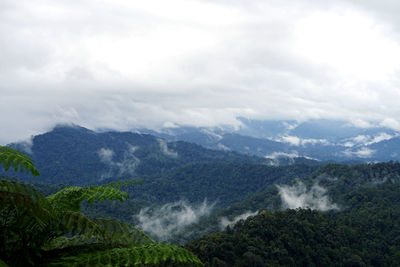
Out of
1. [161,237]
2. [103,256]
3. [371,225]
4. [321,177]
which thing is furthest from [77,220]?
[321,177]

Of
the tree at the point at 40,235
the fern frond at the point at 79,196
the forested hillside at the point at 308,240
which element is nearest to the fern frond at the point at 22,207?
the tree at the point at 40,235

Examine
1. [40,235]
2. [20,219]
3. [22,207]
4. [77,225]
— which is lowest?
[40,235]

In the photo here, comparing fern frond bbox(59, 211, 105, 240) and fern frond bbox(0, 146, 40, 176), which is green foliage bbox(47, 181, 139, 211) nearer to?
fern frond bbox(59, 211, 105, 240)

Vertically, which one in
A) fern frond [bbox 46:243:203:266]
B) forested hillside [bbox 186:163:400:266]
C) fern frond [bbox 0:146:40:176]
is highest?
fern frond [bbox 0:146:40:176]

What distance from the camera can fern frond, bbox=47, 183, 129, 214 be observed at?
6896 millimetres

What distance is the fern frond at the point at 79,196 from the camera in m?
6.90

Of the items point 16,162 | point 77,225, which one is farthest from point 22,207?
point 77,225

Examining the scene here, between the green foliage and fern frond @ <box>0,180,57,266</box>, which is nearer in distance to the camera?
fern frond @ <box>0,180,57,266</box>

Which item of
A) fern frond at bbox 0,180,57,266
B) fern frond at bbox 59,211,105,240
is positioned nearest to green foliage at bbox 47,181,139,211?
fern frond at bbox 59,211,105,240

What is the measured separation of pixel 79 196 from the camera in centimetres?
738

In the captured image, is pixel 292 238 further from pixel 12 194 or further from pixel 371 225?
pixel 12 194

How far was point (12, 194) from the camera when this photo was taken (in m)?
4.94

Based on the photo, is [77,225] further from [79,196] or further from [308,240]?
[308,240]

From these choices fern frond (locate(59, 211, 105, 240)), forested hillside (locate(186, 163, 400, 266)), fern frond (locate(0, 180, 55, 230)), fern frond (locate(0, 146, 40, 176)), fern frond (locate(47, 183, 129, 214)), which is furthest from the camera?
forested hillside (locate(186, 163, 400, 266))
